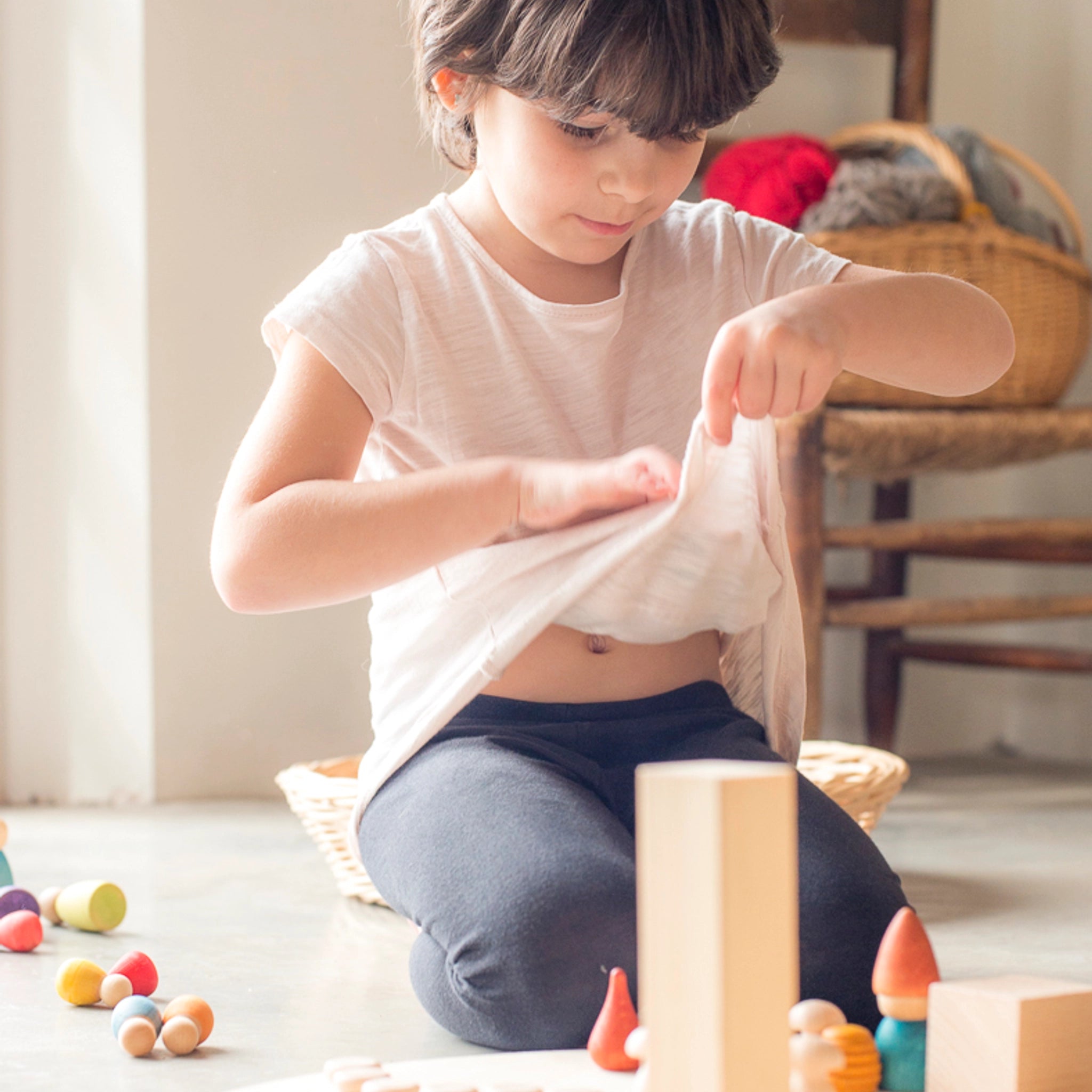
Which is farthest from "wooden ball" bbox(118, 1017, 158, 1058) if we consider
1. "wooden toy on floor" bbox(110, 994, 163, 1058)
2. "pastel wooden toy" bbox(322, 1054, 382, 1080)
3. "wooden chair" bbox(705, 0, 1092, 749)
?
"wooden chair" bbox(705, 0, 1092, 749)

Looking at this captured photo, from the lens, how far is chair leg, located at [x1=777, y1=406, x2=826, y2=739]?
1.29 meters

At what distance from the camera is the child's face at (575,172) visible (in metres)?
0.67

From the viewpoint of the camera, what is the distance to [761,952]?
13.9 inches

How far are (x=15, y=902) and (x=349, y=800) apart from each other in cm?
21

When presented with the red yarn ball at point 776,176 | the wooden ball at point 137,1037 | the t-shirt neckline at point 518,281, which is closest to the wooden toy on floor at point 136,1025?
the wooden ball at point 137,1037

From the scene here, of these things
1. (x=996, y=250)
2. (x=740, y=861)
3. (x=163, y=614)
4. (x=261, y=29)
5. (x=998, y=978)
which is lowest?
(x=163, y=614)

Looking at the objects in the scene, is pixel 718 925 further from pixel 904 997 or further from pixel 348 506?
pixel 348 506

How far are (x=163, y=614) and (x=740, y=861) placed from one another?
1069mm

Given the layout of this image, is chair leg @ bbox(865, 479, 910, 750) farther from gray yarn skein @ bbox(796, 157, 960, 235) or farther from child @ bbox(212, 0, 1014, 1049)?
child @ bbox(212, 0, 1014, 1049)

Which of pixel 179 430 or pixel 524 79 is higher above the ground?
pixel 524 79

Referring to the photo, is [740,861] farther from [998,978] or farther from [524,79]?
[524,79]

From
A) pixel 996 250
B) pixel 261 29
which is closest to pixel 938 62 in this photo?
pixel 996 250

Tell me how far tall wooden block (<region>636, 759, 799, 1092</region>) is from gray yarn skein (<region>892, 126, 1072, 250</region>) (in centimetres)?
119

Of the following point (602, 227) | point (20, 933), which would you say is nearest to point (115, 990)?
point (20, 933)
